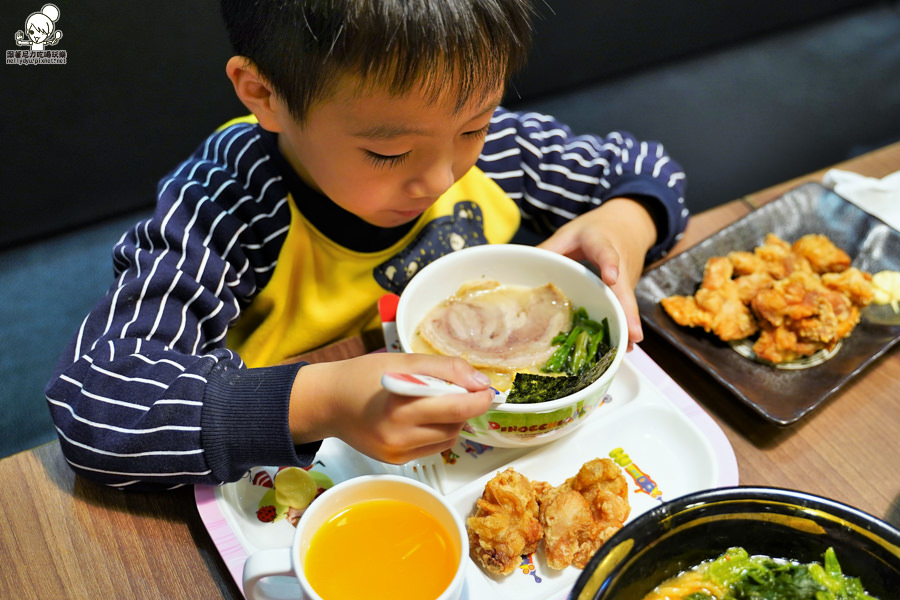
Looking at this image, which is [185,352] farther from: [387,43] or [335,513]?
[387,43]

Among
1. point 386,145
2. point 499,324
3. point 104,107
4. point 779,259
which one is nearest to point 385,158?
point 386,145

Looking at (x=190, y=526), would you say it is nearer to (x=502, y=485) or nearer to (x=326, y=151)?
(x=502, y=485)

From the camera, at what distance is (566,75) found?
2645 mm

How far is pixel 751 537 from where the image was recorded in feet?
2.63

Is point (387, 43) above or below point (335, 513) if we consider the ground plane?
above

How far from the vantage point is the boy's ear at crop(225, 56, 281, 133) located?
1.06 meters

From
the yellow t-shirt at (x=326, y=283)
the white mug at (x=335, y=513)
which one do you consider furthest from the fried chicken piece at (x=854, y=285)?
the white mug at (x=335, y=513)

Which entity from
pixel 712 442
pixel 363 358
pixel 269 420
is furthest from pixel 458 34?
pixel 712 442

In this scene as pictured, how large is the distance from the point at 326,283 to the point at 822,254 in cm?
98

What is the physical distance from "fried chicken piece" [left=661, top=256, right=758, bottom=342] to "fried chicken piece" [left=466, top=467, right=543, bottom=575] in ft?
1.62

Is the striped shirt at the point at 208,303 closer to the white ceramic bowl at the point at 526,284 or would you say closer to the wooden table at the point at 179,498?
the wooden table at the point at 179,498

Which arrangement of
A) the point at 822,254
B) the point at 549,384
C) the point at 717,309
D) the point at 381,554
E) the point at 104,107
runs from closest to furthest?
the point at 381,554 → the point at 549,384 → the point at 717,309 → the point at 822,254 → the point at 104,107

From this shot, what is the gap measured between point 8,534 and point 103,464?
0.14m

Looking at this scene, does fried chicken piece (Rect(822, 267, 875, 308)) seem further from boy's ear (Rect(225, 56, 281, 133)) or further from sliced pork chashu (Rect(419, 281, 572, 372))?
boy's ear (Rect(225, 56, 281, 133))
